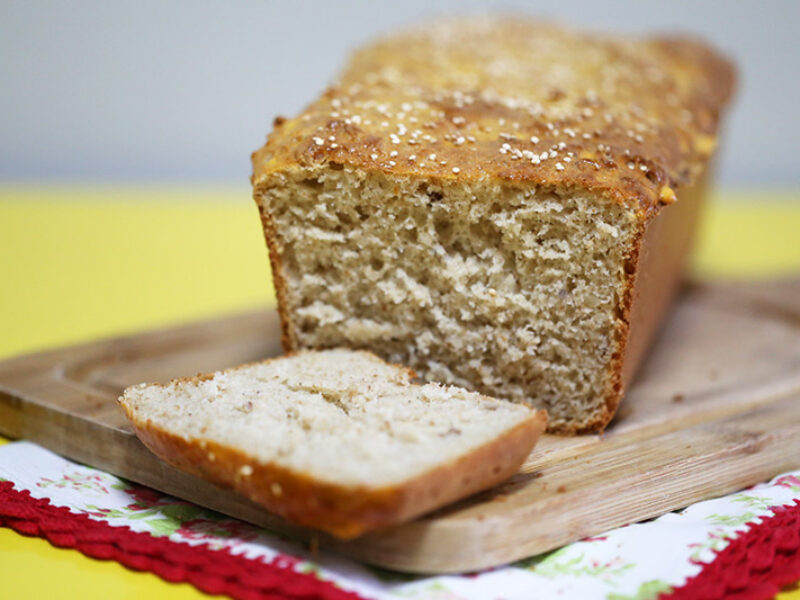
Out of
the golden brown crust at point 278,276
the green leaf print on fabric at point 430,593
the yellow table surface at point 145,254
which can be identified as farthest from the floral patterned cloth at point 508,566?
the yellow table surface at point 145,254

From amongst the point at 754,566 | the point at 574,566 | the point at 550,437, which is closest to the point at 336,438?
the point at 574,566

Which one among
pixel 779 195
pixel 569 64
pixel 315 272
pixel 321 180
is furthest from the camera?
pixel 779 195

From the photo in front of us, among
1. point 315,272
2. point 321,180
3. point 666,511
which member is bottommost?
point 666,511

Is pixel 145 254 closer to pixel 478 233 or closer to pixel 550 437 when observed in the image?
pixel 478 233

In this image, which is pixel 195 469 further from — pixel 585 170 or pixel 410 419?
pixel 585 170

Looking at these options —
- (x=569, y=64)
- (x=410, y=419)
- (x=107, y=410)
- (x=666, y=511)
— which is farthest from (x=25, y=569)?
(x=569, y=64)

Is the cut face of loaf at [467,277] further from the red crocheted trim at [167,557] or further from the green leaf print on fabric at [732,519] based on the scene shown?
the red crocheted trim at [167,557]

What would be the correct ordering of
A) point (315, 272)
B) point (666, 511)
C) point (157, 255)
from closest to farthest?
point (666, 511) < point (315, 272) < point (157, 255)

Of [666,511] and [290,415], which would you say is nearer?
[290,415]
